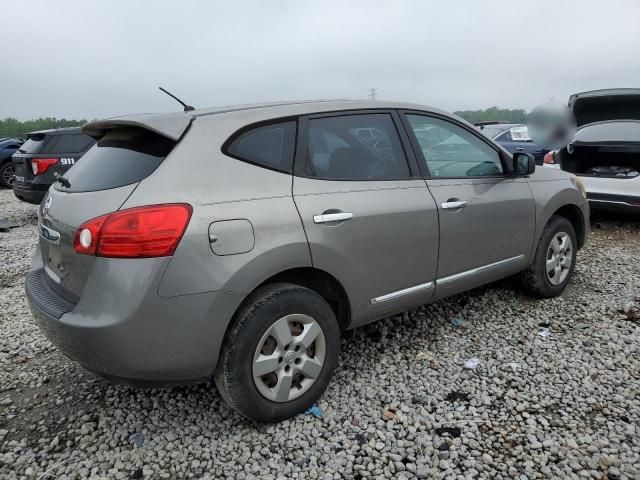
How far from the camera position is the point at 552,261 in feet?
13.4

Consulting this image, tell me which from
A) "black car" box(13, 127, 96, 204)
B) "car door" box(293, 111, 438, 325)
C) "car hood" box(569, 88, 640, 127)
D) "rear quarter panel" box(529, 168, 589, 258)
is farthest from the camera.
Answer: "black car" box(13, 127, 96, 204)

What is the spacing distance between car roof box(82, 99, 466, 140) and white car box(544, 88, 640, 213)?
4527mm

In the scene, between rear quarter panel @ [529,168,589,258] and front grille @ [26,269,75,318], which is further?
rear quarter panel @ [529,168,589,258]

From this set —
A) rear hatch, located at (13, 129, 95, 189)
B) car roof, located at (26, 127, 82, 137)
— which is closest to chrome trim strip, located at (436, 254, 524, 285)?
rear hatch, located at (13, 129, 95, 189)

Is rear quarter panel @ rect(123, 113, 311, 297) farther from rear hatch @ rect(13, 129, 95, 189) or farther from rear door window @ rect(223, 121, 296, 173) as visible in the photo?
rear hatch @ rect(13, 129, 95, 189)

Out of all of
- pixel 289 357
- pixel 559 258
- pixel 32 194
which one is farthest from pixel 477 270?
pixel 32 194

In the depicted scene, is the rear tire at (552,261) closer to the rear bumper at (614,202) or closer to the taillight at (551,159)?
the rear bumper at (614,202)

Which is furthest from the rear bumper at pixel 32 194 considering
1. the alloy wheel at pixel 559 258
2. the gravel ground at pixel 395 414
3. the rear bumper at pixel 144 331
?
the alloy wheel at pixel 559 258

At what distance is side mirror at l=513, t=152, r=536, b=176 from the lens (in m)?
3.63

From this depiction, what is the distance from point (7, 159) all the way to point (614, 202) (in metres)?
14.4

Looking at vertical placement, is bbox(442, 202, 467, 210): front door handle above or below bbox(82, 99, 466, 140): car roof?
below

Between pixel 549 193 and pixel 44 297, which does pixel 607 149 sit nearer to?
pixel 549 193

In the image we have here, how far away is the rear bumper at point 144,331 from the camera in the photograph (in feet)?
6.78

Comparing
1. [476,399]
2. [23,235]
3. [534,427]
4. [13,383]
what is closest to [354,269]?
[476,399]
